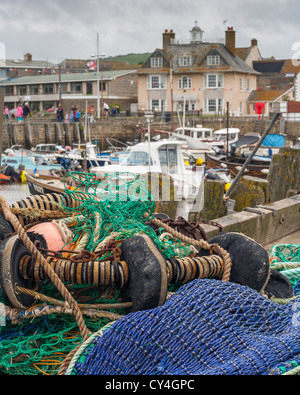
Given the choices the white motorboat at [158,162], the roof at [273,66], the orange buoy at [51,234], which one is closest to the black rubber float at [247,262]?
the orange buoy at [51,234]

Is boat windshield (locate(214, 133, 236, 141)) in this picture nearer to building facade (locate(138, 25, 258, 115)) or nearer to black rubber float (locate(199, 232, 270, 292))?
building facade (locate(138, 25, 258, 115))

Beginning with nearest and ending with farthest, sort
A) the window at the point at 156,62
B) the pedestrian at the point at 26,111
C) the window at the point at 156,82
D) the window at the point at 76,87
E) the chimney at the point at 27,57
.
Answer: the pedestrian at the point at 26,111, the window at the point at 156,82, the window at the point at 156,62, the window at the point at 76,87, the chimney at the point at 27,57

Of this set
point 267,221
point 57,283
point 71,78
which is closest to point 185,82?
point 71,78

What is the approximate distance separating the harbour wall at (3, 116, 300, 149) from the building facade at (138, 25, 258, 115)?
26.6 ft

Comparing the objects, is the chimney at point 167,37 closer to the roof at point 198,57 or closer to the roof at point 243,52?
the roof at point 198,57

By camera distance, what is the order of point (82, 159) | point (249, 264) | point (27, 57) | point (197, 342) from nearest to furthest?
point (197, 342)
point (249, 264)
point (82, 159)
point (27, 57)

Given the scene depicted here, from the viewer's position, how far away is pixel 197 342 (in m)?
2.67

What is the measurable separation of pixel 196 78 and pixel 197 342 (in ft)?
171

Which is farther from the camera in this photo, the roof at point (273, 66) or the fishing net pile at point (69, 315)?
the roof at point (273, 66)

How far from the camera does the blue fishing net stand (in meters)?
2.53

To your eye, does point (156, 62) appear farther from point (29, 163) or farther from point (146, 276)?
point (146, 276)

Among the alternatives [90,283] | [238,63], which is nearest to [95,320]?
[90,283]

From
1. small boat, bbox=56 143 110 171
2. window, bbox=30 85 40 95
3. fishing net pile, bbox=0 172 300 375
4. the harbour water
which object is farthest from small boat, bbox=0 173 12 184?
window, bbox=30 85 40 95

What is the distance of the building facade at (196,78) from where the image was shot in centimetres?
5194
